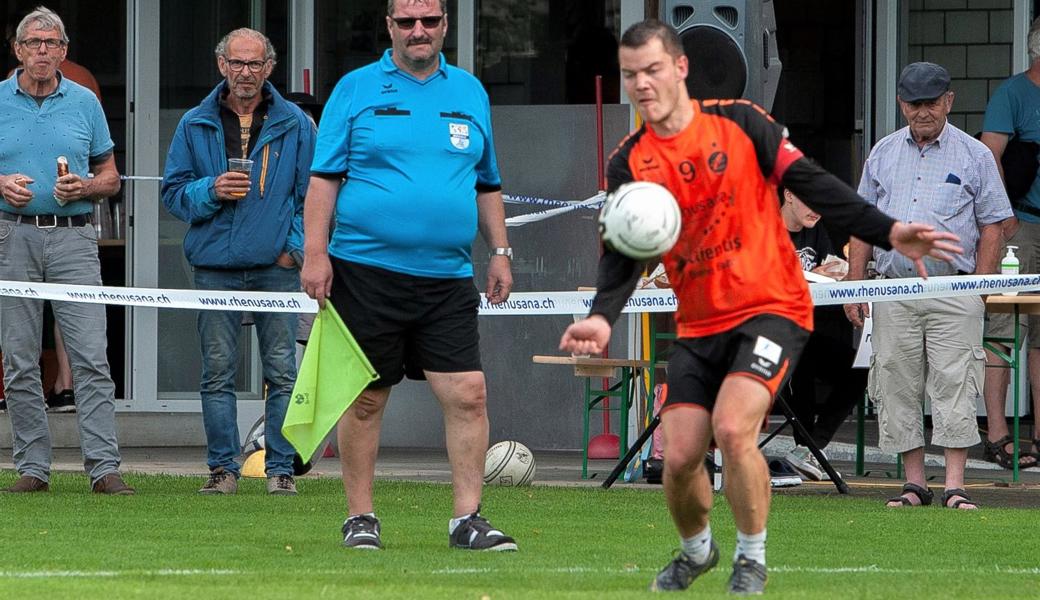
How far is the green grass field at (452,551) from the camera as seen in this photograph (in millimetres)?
5945

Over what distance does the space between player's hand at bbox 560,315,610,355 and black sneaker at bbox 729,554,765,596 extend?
0.80 metres

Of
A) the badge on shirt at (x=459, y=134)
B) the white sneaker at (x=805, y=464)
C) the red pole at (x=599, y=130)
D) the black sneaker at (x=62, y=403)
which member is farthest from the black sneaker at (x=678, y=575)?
the black sneaker at (x=62, y=403)

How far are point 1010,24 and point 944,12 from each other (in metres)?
0.54

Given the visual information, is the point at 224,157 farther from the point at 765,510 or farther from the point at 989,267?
the point at 765,510

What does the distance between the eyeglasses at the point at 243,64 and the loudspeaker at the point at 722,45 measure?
212cm

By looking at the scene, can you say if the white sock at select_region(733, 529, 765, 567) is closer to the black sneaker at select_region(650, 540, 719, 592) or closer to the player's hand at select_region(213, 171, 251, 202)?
the black sneaker at select_region(650, 540, 719, 592)

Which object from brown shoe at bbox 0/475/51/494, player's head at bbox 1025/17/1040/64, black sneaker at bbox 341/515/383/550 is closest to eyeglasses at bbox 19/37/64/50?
brown shoe at bbox 0/475/51/494

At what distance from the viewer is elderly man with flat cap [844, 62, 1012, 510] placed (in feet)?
30.0

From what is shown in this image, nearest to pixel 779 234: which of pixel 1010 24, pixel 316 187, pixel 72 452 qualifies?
pixel 316 187

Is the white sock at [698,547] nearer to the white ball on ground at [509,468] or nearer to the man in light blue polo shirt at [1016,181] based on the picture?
the white ball on ground at [509,468]

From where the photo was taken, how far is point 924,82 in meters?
9.11

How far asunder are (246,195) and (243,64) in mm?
651

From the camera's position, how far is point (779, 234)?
5902 millimetres

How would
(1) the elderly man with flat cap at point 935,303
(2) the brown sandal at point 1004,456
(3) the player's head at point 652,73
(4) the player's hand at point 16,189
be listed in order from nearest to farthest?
(3) the player's head at point 652,73
(4) the player's hand at point 16,189
(1) the elderly man with flat cap at point 935,303
(2) the brown sandal at point 1004,456
